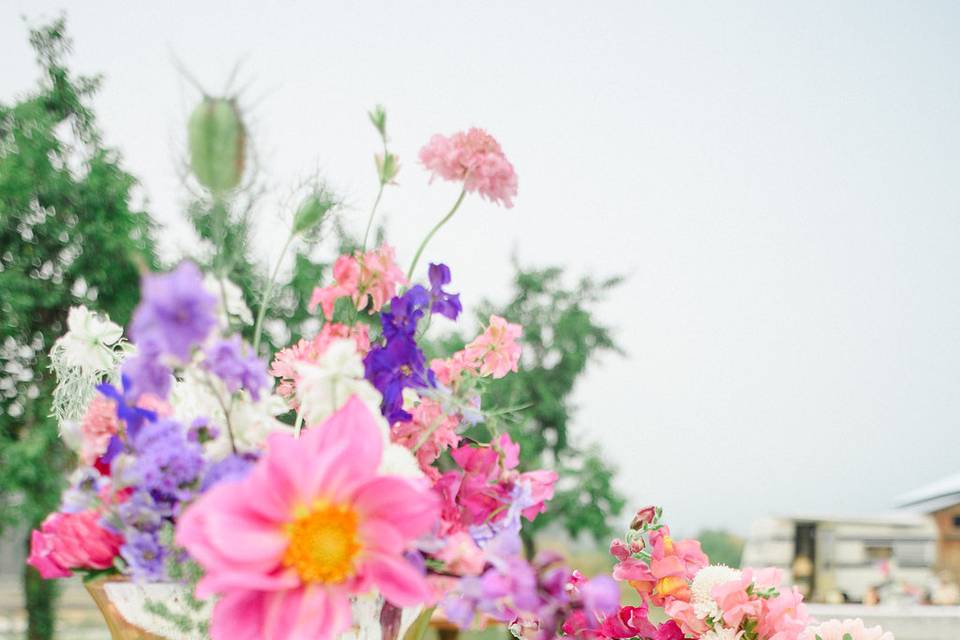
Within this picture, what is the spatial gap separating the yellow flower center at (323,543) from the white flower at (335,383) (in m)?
0.08

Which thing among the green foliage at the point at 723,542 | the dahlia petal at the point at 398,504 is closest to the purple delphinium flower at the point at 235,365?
the dahlia petal at the point at 398,504

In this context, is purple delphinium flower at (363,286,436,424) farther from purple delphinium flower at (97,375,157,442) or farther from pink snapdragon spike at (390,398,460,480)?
purple delphinium flower at (97,375,157,442)

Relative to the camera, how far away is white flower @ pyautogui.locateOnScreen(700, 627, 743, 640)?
3.28ft

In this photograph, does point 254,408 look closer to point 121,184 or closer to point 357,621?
point 357,621

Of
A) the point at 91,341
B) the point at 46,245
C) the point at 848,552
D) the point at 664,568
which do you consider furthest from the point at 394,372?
the point at 46,245

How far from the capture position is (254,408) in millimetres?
673

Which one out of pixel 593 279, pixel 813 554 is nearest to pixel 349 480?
pixel 813 554

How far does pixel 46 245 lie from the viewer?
10547 millimetres

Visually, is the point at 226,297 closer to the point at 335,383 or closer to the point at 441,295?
the point at 335,383

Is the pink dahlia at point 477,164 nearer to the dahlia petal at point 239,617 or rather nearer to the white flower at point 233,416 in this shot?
the white flower at point 233,416

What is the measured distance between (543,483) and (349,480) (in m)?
0.27

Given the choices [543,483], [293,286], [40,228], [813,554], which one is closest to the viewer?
[543,483]

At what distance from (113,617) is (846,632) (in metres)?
0.81

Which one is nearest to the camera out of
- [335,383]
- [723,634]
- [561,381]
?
[335,383]
